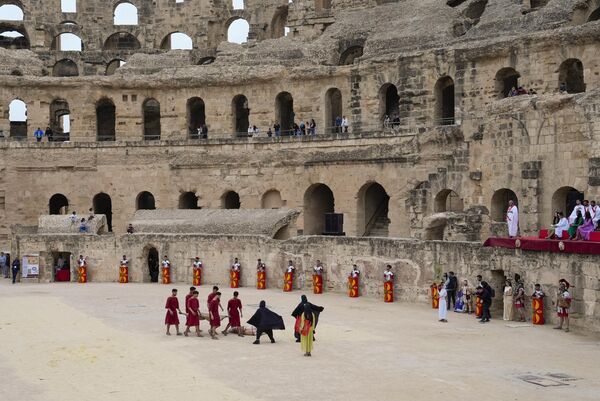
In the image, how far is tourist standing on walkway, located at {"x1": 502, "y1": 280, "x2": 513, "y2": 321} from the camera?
21.0m

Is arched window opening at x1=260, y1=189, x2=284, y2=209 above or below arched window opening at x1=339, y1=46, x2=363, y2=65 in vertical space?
below

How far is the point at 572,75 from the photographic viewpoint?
3250 cm

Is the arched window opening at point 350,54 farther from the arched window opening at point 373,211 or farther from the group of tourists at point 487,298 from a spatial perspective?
the group of tourists at point 487,298

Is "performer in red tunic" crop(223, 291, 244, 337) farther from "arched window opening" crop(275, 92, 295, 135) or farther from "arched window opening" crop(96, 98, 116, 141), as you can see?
"arched window opening" crop(96, 98, 116, 141)

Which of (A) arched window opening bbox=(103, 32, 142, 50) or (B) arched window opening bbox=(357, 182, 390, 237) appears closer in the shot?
(B) arched window opening bbox=(357, 182, 390, 237)

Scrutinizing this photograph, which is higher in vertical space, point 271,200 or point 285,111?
point 285,111

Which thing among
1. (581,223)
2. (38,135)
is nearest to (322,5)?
(38,135)

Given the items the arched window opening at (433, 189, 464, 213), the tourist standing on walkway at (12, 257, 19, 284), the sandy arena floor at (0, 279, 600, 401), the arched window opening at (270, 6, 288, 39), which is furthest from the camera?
the arched window opening at (270, 6, 288, 39)

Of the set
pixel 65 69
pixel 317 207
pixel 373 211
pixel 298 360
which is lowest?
pixel 298 360

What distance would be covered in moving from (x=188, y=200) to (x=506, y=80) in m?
15.6

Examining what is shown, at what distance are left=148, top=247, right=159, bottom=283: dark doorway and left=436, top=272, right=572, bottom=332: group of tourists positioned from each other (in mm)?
12382

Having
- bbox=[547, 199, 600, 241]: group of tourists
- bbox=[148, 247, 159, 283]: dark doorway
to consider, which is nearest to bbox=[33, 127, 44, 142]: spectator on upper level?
bbox=[148, 247, 159, 283]: dark doorway

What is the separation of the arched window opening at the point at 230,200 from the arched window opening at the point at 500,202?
14.6 meters

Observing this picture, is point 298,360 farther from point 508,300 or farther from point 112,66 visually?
point 112,66
